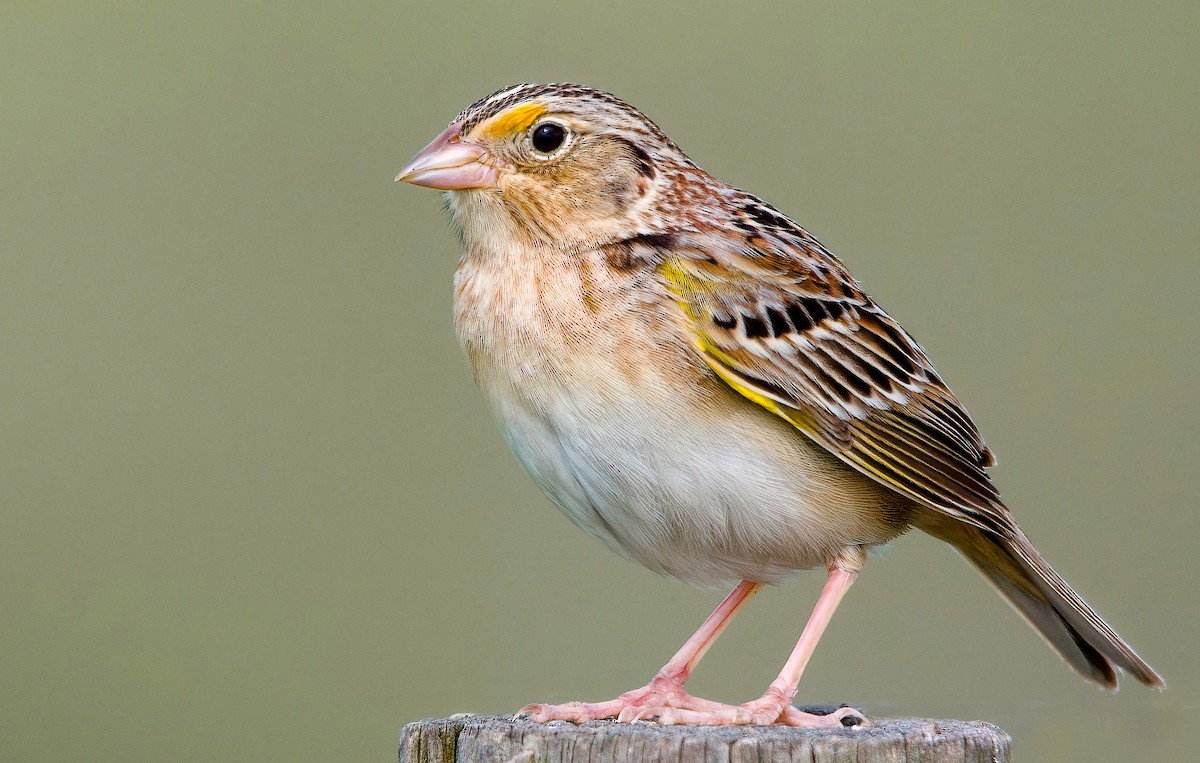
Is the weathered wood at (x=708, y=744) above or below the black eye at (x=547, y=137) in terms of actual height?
below

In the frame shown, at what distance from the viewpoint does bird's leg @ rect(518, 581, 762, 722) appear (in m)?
4.59

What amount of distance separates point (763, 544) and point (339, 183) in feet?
19.8

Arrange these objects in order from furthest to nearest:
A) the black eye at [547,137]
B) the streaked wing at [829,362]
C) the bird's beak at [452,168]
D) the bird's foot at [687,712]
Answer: the black eye at [547,137], the bird's beak at [452,168], the streaked wing at [829,362], the bird's foot at [687,712]

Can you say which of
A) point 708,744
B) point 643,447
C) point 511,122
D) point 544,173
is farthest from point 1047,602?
point 511,122

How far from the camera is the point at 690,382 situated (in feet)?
15.9

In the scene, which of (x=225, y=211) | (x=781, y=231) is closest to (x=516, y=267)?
(x=781, y=231)

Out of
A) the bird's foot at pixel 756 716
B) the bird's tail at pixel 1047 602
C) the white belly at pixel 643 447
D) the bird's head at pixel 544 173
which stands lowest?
the bird's tail at pixel 1047 602

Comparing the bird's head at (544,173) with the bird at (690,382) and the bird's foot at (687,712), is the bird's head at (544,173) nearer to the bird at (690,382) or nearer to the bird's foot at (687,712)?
the bird at (690,382)

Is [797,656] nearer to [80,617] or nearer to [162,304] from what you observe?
[80,617]

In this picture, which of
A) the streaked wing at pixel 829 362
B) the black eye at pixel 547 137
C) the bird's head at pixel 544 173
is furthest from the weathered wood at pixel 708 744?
the black eye at pixel 547 137

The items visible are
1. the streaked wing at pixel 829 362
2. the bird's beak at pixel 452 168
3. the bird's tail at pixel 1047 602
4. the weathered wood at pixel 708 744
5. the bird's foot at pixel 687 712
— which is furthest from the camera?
the bird's tail at pixel 1047 602

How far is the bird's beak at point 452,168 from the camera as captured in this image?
5.15 metres

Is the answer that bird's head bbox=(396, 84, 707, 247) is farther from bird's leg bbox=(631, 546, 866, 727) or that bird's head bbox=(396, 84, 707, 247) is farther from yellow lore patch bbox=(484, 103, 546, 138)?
bird's leg bbox=(631, 546, 866, 727)

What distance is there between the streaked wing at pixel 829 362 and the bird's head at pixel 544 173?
27 centimetres
